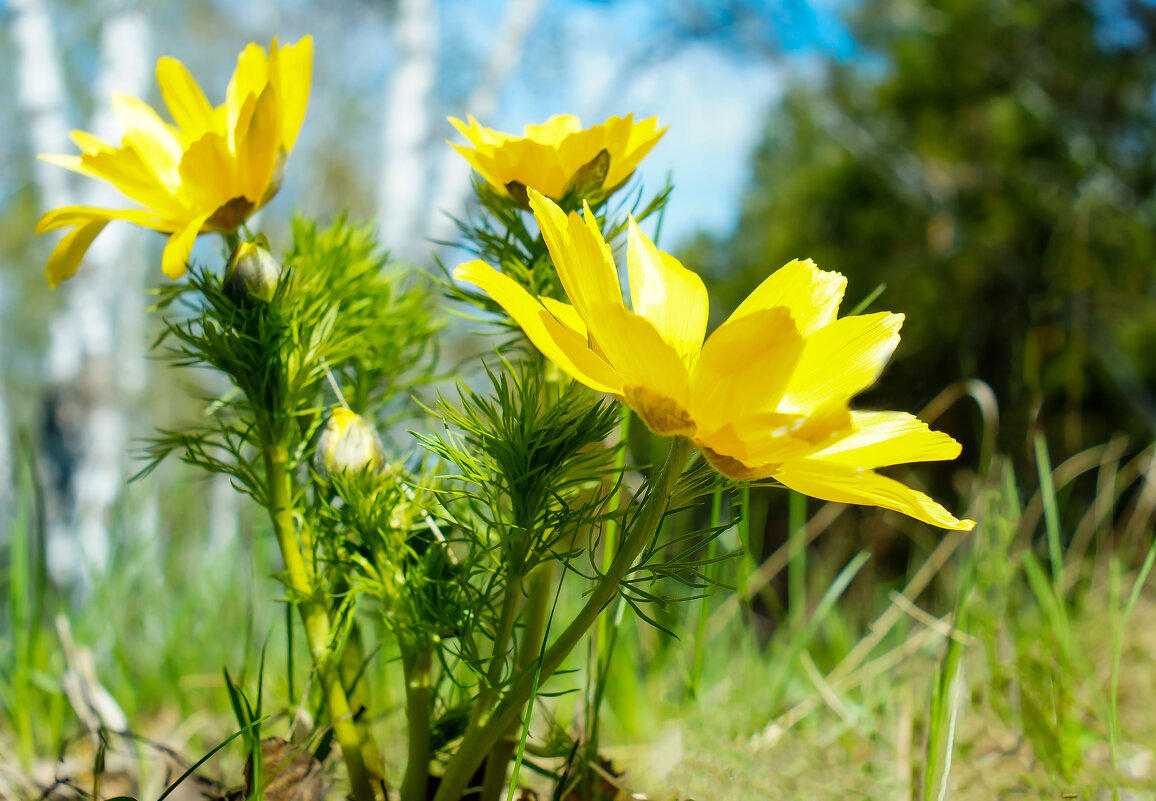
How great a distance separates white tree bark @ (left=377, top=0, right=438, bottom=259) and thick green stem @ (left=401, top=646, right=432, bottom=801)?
14.5ft

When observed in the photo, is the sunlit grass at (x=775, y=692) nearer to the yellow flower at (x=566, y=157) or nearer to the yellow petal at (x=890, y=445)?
the yellow petal at (x=890, y=445)

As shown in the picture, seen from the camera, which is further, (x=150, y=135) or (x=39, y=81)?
(x=39, y=81)

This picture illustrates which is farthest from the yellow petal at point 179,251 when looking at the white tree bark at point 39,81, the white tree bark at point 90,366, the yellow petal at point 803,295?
the white tree bark at point 39,81

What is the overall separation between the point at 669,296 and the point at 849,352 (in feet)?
0.34

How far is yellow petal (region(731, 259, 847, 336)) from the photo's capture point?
1.47 feet

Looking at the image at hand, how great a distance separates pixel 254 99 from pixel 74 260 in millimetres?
158

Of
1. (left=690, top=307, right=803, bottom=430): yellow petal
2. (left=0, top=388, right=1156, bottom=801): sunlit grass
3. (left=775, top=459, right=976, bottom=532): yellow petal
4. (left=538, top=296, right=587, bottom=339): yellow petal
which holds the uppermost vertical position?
(left=538, top=296, right=587, bottom=339): yellow petal

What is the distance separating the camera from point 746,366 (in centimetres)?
37

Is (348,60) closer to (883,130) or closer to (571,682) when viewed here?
(883,130)

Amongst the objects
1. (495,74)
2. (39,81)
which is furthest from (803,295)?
(495,74)

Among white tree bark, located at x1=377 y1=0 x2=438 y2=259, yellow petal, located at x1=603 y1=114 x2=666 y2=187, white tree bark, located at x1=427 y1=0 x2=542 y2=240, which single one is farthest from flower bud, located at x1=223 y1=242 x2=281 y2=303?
white tree bark, located at x1=427 y1=0 x2=542 y2=240

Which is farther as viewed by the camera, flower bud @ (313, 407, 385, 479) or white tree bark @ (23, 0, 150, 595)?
white tree bark @ (23, 0, 150, 595)

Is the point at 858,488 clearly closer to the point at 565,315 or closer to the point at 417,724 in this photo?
the point at 565,315

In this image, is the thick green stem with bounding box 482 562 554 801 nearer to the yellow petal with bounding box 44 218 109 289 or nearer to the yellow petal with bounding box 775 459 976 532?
the yellow petal with bounding box 775 459 976 532
